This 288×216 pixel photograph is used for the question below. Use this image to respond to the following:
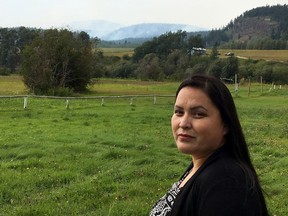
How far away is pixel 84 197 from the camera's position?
7.18 metres

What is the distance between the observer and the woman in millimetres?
2027

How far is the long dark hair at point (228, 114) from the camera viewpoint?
2.23 m

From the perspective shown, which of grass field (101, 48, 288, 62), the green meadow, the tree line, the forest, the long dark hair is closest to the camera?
the long dark hair

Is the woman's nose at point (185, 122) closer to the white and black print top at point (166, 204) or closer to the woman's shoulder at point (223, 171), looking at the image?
the woman's shoulder at point (223, 171)

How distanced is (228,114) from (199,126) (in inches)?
6.4

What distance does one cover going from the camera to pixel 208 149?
2277 millimetres

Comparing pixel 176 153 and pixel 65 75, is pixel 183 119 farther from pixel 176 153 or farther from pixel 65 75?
pixel 65 75

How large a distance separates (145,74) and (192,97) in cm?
8015

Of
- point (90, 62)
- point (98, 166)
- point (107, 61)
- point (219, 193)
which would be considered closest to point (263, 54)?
point (107, 61)

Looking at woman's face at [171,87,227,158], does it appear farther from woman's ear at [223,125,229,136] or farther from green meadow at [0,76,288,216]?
green meadow at [0,76,288,216]

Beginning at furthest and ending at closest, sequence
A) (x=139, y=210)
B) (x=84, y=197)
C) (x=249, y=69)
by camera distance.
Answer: (x=249, y=69) < (x=84, y=197) < (x=139, y=210)

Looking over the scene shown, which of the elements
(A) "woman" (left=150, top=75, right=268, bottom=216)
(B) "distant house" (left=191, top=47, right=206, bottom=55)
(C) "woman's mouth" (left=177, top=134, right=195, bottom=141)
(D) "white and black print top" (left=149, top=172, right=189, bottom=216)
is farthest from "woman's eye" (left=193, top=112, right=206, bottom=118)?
(B) "distant house" (left=191, top=47, right=206, bottom=55)

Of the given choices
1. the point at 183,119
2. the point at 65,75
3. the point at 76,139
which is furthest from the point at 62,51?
the point at 183,119

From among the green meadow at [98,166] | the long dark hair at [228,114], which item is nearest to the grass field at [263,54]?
the green meadow at [98,166]
